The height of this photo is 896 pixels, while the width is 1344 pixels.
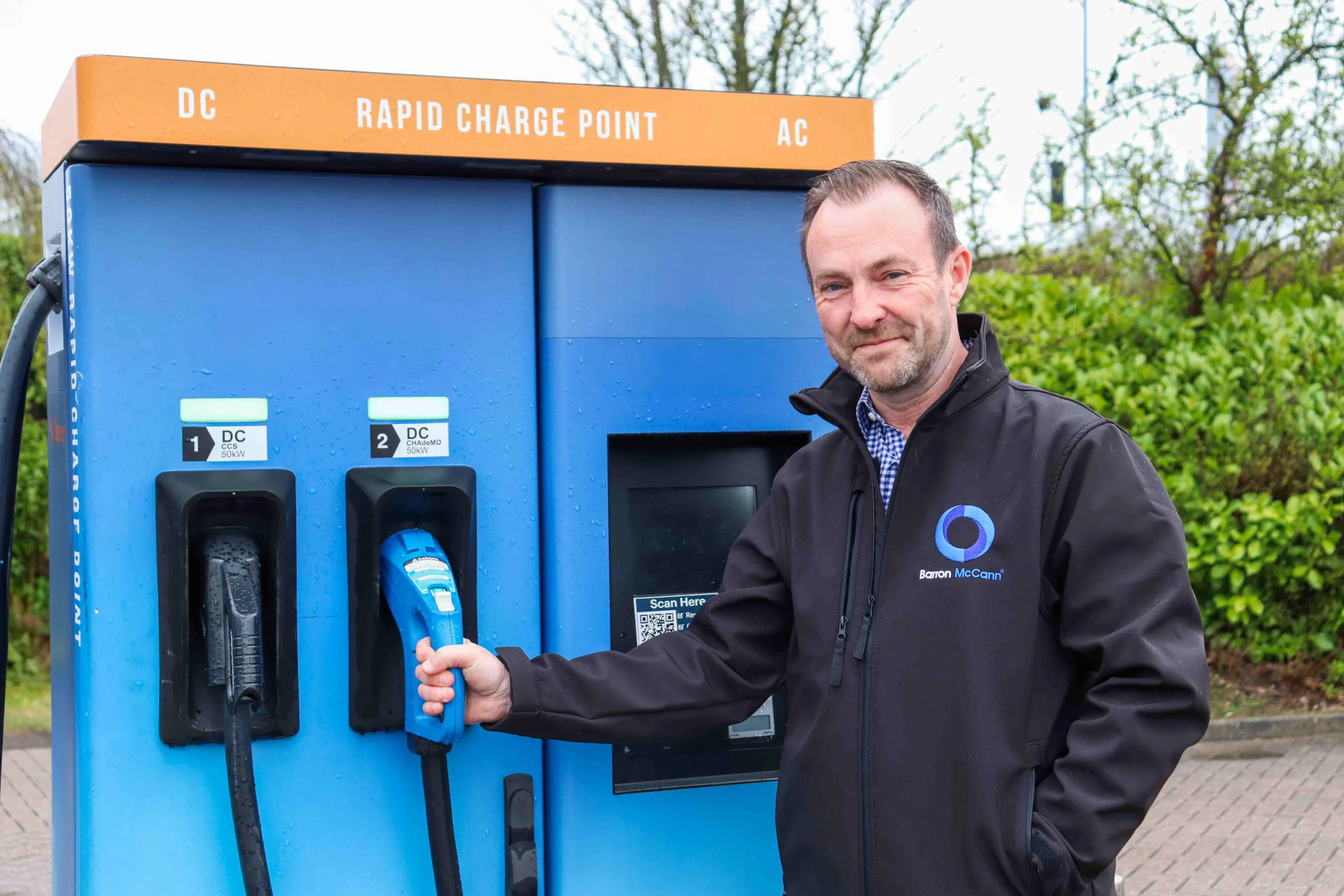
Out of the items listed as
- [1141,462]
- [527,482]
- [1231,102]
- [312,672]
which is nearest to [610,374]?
[527,482]

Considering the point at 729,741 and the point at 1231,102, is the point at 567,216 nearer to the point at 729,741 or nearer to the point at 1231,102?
the point at 729,741

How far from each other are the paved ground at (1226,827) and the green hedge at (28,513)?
1.20m

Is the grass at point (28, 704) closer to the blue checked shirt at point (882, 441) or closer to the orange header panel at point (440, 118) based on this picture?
the orange header panel at point (440, 118)

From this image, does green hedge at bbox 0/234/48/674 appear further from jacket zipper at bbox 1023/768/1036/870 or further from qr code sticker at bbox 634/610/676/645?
jacket zipper at bbox 1023/768/1036/870

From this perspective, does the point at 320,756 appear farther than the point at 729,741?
No

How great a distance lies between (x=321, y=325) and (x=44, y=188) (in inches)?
28.9

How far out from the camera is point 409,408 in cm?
221

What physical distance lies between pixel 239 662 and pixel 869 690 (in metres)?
0.96

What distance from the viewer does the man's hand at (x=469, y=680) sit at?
2006 mm

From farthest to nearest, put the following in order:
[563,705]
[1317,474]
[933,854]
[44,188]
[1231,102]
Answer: [1231,102] → [1317,474] → [44,188] → [563,705] → [933,854]

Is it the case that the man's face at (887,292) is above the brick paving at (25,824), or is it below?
above

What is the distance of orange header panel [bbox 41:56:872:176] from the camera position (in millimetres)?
1954

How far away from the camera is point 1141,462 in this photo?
193cm

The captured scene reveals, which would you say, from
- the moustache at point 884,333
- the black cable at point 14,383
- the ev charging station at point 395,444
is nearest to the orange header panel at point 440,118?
the ev charging station at point 395,444
